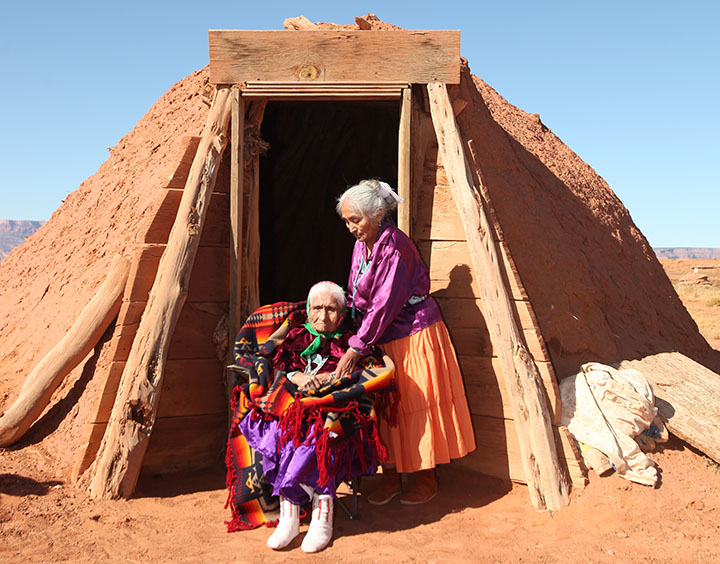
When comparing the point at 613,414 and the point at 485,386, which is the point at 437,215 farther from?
the point at 613,414

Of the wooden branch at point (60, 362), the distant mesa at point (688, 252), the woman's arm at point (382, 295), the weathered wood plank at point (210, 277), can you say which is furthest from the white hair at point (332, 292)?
the distant mesa at point (688, 252)

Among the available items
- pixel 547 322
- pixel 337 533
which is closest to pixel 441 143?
pixel 547 322

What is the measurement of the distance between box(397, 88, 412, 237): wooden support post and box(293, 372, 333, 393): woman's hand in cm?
118

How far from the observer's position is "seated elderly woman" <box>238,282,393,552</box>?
10.9 ft

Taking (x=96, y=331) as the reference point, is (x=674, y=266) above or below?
above

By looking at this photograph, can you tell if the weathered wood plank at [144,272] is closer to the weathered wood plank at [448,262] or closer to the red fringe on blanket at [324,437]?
the red fringe on blanket at [324,437]

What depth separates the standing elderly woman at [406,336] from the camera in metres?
3.61

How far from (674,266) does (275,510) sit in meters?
27.4

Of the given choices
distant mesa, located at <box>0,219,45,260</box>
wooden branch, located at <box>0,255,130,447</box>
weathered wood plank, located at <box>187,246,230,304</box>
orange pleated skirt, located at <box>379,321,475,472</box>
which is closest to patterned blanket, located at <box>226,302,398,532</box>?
orange pleated skirt, located at <box>379,321,475,472</box>

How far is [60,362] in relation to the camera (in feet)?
15.3

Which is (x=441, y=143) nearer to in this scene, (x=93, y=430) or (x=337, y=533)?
(x=337, y=533)

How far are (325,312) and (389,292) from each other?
0.35m

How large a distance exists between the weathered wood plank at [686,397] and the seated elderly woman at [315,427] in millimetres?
1919

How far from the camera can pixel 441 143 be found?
430 centimetres
